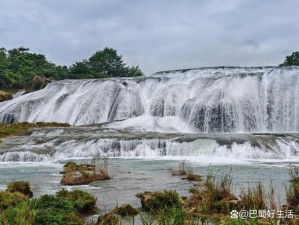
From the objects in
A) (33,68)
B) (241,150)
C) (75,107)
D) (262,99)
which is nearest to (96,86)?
(75,107)

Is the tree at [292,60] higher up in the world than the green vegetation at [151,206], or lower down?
higher up

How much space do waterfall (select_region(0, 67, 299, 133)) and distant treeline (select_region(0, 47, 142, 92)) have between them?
18267 mm

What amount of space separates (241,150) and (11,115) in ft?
95.6

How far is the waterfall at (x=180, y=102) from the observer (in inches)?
1305

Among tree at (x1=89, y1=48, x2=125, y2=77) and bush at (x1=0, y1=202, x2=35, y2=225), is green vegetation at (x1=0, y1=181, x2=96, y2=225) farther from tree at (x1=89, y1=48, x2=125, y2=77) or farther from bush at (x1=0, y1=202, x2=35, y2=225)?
tree at (x1=89, y1=48, x2=125, y2=77)

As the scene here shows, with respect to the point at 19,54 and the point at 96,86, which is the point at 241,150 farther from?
the point at 19,54

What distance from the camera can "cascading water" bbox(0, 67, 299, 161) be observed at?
21.4 metres

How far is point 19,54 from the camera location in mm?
76500

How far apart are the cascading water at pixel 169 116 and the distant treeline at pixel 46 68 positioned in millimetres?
18093

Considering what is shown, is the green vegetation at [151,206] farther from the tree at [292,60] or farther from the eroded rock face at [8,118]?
the tree at [292,60]

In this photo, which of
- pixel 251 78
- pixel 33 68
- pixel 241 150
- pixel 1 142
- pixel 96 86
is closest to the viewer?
pixel 241 150

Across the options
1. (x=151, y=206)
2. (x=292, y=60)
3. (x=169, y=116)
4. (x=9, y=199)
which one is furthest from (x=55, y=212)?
(x=292, y=60)

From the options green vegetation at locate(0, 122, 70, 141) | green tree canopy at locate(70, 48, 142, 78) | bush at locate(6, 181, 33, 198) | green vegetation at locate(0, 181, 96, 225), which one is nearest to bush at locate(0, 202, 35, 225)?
green vegetation at locate(0, 181, 96, 225)

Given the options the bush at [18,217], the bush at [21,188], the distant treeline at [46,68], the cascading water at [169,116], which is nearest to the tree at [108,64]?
the distant treeline at [46,68]
